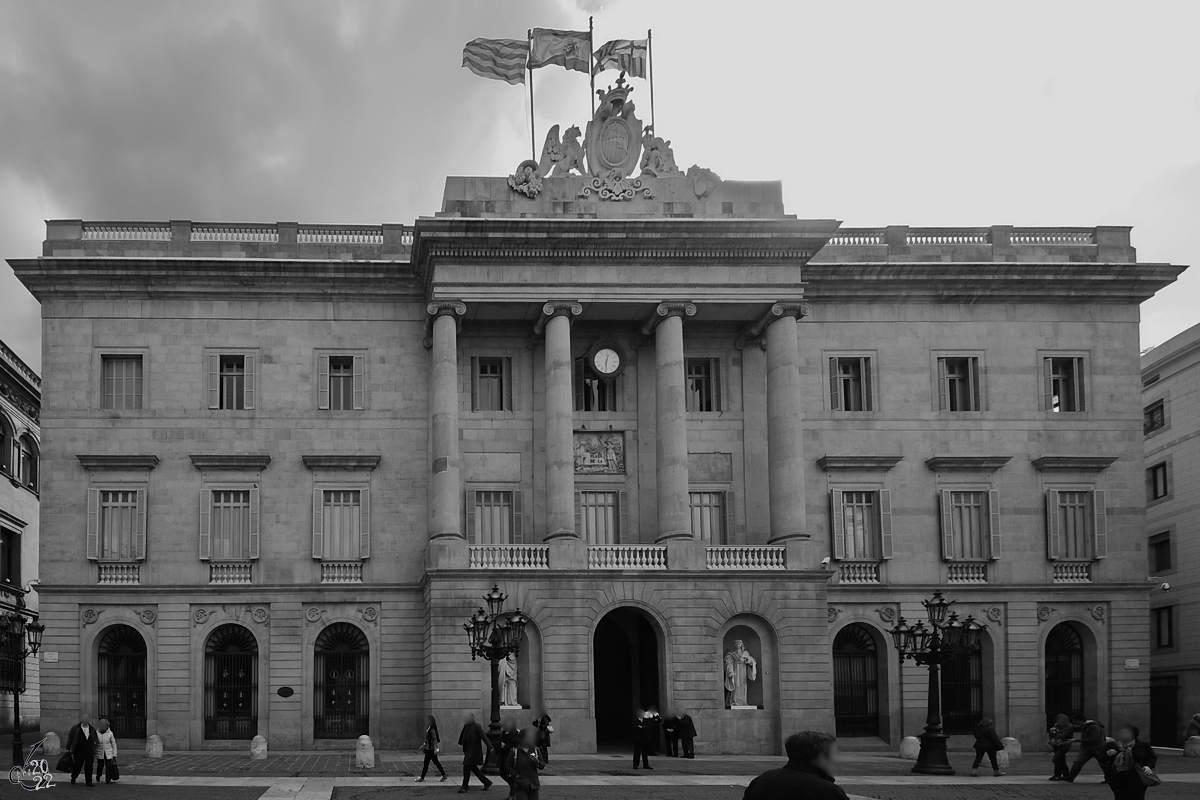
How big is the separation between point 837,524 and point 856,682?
5534 mm

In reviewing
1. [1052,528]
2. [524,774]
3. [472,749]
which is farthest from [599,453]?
[524,774]

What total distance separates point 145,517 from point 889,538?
25.1m

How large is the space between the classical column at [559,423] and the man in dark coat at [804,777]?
1316 inches

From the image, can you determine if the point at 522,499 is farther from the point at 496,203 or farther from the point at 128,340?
the point at 128,340

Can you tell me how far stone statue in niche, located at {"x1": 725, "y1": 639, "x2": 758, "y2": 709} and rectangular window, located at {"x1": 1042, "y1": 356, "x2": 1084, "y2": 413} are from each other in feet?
48.6

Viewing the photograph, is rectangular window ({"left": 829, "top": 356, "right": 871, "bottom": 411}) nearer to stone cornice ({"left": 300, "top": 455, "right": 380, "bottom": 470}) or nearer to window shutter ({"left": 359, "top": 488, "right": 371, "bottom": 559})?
stone cornice ({"left": 300, "top": 455, "right": 380, "bottom": 470})

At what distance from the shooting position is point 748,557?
4541 centimetres

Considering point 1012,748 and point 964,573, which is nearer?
point 1012,748

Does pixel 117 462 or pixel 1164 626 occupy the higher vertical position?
pixel 117 462

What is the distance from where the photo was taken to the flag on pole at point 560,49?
48.2m

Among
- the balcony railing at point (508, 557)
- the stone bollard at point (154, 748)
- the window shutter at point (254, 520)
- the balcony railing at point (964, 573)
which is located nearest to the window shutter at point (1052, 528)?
the balcony railing at point (964, 573)

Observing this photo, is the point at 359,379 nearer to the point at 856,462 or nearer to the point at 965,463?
the point at 856,462

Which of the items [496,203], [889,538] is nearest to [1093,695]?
Result: [889,538]

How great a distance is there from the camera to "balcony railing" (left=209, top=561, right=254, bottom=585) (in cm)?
4703
